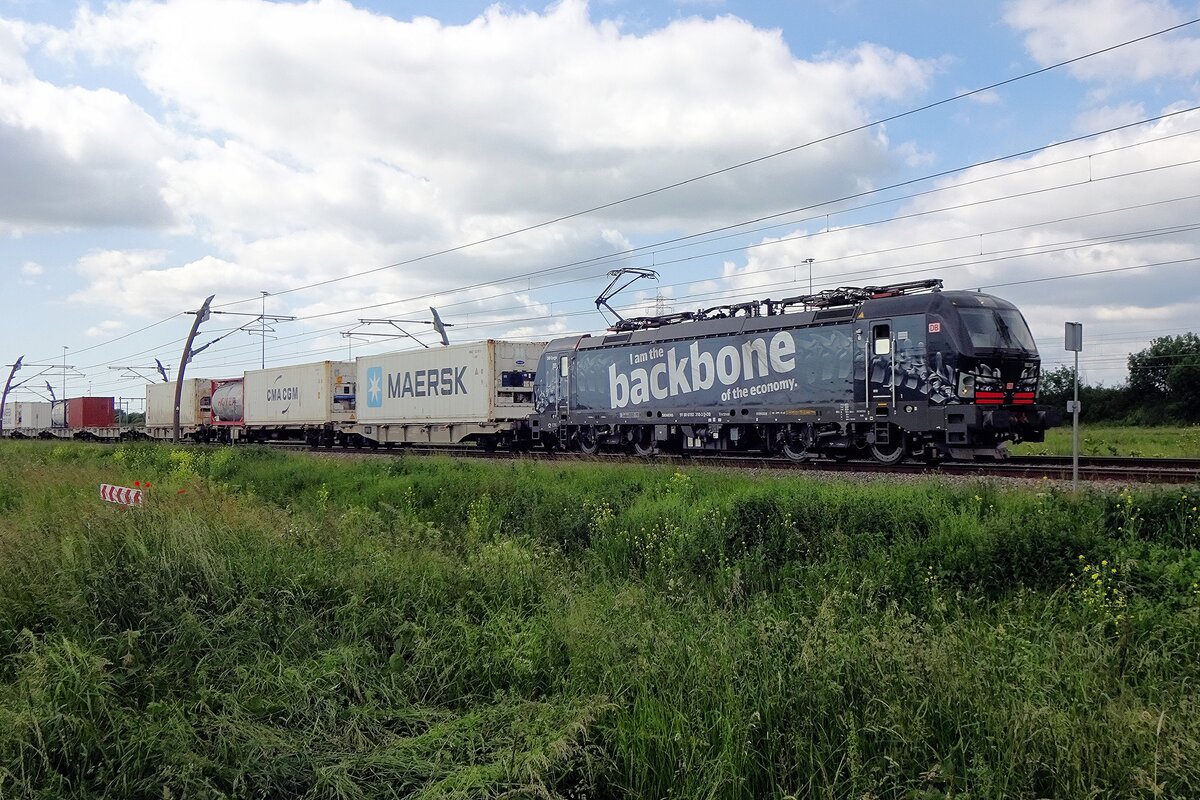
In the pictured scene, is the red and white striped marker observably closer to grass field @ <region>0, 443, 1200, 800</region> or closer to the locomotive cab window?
grass field @ <region>0, 443, 1200, 800</region>

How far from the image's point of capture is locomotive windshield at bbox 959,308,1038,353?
628 inches

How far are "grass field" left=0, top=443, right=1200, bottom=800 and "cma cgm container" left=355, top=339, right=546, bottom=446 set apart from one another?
16.5 m

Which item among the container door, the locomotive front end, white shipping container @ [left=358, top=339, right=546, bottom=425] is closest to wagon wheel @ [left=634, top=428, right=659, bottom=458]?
white shipping container @ [left=358, top=339, right=546, bottom=425]

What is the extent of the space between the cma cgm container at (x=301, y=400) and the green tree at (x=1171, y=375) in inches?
1770

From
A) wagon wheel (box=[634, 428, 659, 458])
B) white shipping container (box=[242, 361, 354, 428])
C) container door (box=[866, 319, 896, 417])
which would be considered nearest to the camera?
container door (box=[866, 319, 896, 417])

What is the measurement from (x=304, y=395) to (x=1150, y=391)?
48485 mm

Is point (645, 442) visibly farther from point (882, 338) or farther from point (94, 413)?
point (94, 413)

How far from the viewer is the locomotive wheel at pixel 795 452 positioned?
1870 cm

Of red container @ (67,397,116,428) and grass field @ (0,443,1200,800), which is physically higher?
red container @ (67,397,116,428)

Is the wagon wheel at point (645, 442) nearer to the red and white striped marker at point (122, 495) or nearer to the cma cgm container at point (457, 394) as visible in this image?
Result: the cma cgm container at point (457, 394)

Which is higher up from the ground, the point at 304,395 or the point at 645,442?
the point at 304,395

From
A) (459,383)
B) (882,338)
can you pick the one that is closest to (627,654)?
(882,338)

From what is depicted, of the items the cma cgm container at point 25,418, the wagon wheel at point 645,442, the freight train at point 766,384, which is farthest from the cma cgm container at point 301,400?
the cma cgm container at point 25,418

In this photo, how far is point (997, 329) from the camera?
53.5 ft
